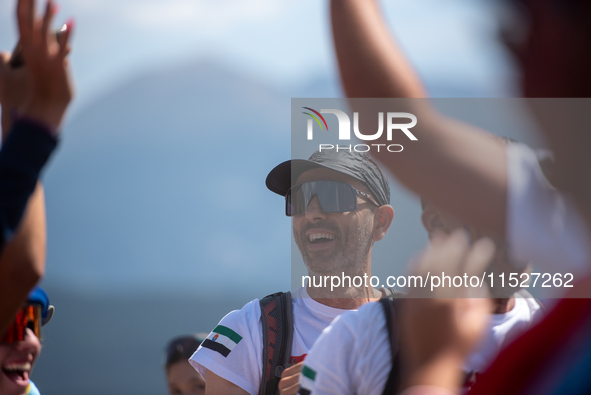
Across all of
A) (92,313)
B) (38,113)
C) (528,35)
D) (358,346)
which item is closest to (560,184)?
(528,35)

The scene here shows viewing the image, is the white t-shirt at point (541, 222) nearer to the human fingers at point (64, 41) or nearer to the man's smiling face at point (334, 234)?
the human fingers at point (64, 41)

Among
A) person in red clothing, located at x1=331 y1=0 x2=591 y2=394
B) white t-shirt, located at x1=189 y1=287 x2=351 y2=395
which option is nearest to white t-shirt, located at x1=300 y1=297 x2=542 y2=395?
person in red clothing, located at x1=331 y1=0 x2=591 y2=394

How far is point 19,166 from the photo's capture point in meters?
1.20

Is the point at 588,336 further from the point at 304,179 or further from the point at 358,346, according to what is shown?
the point at 304,179

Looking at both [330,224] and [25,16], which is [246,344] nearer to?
[330,224]

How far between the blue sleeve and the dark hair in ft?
10.3

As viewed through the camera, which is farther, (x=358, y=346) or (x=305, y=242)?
(x=305, y=242)

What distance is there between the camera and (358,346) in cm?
142

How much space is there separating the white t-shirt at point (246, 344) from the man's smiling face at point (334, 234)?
13.3 inches

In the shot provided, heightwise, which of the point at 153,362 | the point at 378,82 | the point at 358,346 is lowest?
the point at 153,362

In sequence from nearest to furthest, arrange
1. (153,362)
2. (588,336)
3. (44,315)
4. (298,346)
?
(588,336) < (298,346) < (44,315) < (153,362)

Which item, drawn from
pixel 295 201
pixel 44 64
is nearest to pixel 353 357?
pixel 44 64

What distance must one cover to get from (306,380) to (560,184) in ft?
3.05

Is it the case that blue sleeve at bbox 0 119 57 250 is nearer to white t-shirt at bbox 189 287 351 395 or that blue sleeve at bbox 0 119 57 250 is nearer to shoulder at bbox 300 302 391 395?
shoulder at bbox 300 302 391 395
